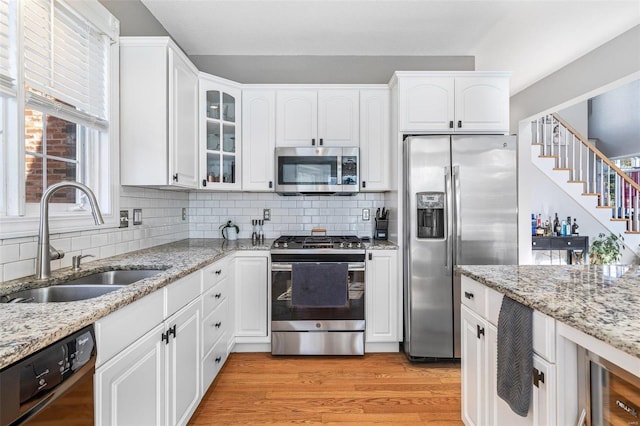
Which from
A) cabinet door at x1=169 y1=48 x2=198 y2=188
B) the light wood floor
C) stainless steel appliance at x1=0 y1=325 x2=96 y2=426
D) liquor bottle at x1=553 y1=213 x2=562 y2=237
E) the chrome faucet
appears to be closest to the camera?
stainless steel appliance at x1=0 y1=325 x2=96 y2=426

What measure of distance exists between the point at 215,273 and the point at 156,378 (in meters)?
0.89

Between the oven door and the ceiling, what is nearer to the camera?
the ceiling

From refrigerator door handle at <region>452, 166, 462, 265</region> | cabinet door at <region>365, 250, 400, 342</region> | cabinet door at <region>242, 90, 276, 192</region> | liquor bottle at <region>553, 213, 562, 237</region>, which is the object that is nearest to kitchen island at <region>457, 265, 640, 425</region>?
refrigerator door handle at <region>452, 166, 462, 265</region>

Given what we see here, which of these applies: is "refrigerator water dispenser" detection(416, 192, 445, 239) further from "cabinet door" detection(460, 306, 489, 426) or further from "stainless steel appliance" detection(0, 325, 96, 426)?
"stainless steel appliance" detection(0, 325, 96, 426)

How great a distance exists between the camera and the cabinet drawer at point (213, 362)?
2094 mm

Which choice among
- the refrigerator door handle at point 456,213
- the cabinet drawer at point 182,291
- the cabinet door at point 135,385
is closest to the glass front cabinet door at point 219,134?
the cabinet drawer at point 182,291

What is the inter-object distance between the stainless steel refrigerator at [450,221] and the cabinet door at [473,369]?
94 centimetres

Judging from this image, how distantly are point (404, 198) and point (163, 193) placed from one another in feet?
6.74

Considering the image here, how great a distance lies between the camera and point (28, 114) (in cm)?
167

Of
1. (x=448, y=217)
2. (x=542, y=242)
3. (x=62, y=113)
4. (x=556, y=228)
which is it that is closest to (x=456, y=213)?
(x=448, y=217)

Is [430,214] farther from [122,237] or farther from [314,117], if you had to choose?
[122,237]

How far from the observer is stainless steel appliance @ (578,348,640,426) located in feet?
2.92

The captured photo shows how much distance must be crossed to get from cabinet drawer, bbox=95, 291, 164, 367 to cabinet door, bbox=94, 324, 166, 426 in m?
0.03

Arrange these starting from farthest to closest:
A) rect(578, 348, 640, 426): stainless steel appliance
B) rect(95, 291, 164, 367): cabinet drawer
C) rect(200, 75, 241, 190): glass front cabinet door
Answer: rect(200, 75, 241, 190): glass front cabinet door, rect(95, 291, 164, 367): cabinet drawer, rect(578, 348, 640, 426): stainless steel appliance
